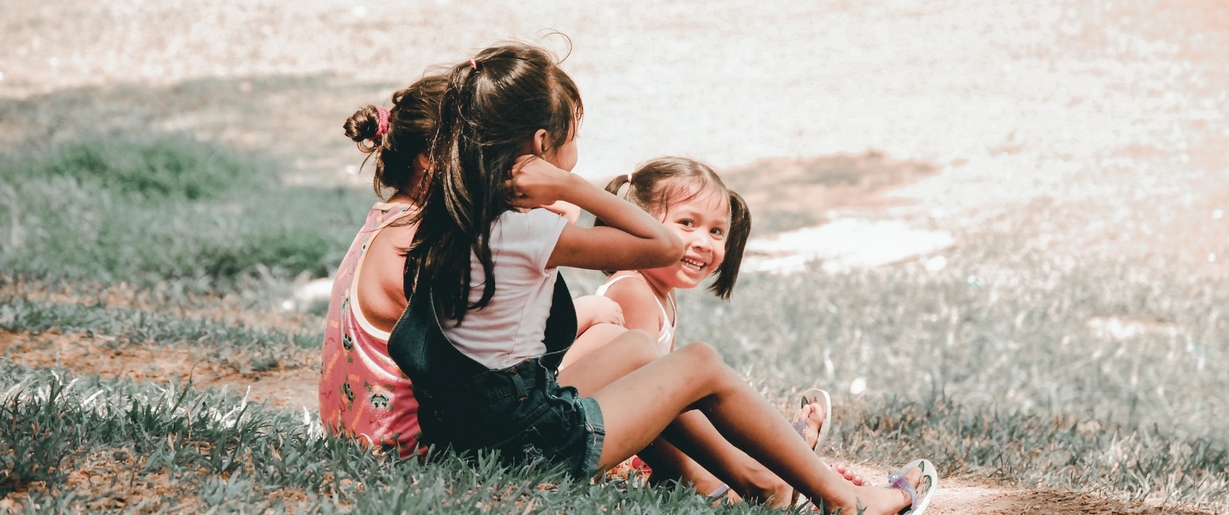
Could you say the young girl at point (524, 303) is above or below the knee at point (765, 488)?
above

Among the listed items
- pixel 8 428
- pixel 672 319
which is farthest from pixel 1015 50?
pixel 8 428

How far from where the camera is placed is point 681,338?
19.3 ft

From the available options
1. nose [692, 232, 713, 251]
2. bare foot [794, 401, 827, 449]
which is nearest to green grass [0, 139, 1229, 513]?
bare foot [794, 401, 827, 449]

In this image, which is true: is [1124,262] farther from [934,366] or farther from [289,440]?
[289,440]

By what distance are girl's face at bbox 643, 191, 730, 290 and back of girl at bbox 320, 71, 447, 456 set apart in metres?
0.87

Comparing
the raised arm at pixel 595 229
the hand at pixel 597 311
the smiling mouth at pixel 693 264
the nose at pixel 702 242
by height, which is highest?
the raised arm at pixel 595 229

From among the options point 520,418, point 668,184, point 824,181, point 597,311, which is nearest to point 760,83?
point 824,181

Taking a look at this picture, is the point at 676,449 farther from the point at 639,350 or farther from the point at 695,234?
the point at 695,234

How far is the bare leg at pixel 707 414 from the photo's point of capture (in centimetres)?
279

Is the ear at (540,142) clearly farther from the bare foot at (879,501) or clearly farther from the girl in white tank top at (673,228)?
the bare foot at (879,501)

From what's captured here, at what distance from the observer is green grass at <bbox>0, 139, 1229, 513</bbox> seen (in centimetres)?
258

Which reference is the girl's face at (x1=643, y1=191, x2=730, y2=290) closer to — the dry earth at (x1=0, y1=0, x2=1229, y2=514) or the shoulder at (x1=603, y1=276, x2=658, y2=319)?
the shoulder at (x1=603, y1=276, x2=658, y2=319)

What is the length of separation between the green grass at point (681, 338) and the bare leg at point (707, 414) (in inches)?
5.8

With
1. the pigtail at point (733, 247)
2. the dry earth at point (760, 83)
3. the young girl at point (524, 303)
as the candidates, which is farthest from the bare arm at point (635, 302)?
the dry earth at point (760, 83)
